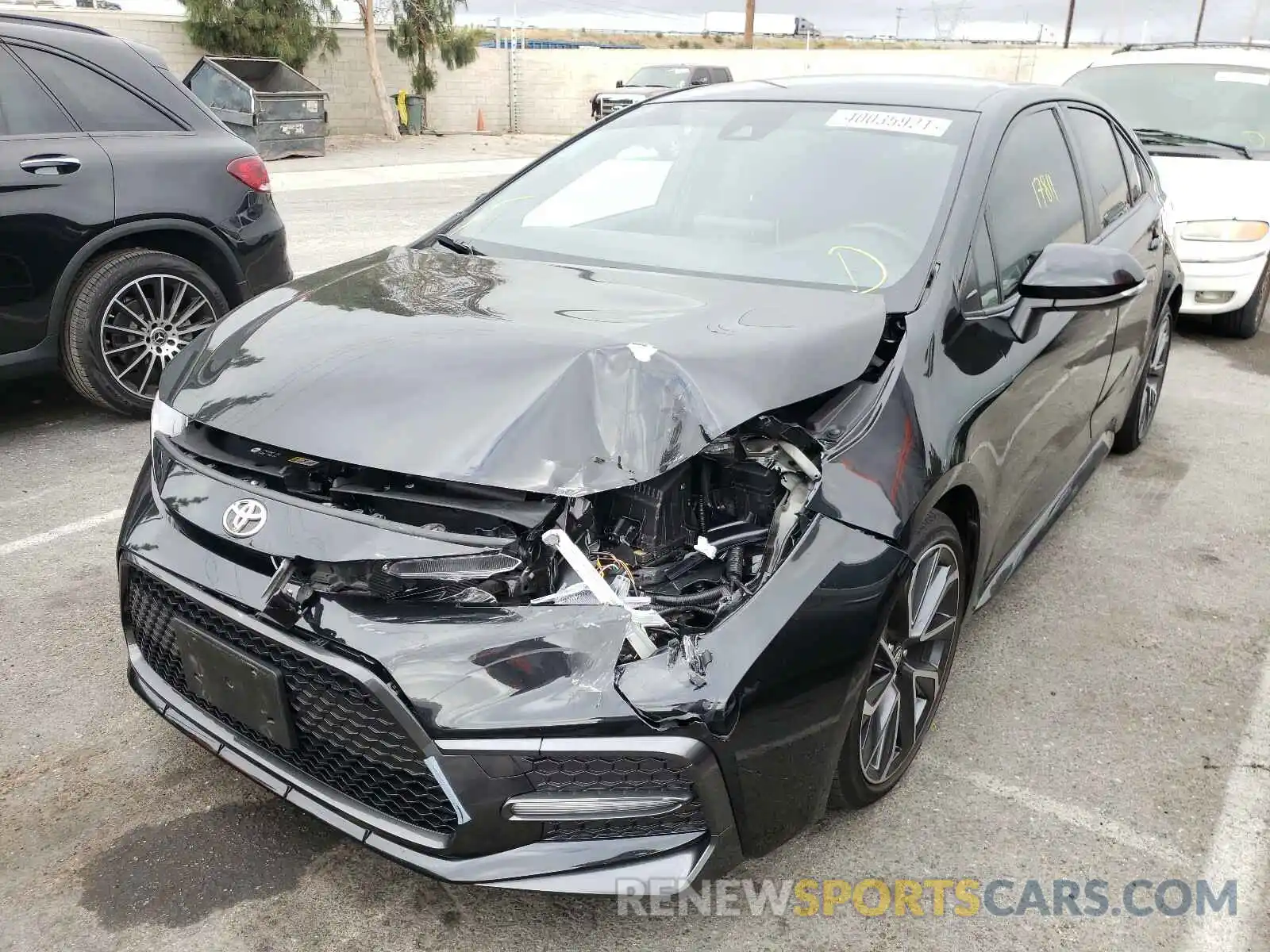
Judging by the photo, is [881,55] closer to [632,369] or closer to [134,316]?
[134,316]

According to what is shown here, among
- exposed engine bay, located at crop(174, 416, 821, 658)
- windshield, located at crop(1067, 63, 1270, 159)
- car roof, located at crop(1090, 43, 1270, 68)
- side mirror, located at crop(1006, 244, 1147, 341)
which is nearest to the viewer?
exposed engine bay, located at crop(174, 416, 821, 658)

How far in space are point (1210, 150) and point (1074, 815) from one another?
6.24 m

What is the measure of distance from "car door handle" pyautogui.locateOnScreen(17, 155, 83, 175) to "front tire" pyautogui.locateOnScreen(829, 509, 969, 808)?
4138mm

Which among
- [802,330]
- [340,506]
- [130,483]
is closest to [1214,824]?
[802,330]

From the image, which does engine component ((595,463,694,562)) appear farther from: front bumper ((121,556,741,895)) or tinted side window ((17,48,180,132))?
tinted side window ((17,48,180,132))

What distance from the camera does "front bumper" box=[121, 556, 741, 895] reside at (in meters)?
1.79

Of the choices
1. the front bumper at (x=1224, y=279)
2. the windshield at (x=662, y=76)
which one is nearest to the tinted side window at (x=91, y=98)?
the front bumper at (x=1224, y=279)

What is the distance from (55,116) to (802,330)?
4.05 meters

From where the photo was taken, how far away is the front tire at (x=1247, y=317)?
7.10 meters

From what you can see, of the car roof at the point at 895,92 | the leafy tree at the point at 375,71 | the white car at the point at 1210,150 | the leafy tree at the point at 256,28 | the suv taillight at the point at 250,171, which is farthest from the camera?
the leafy tree at the point at 375,71

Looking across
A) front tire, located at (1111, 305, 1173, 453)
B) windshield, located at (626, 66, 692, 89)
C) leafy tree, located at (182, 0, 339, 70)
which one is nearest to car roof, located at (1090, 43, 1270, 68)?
front tire, located at (1111, 305, 1173, 453)

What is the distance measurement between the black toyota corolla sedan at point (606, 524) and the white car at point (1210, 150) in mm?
4498

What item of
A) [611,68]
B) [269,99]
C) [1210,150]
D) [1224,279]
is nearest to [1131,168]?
[1224,279]

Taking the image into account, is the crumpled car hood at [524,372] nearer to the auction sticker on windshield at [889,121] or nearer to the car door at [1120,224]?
the auction sticker on windshield at [889,121]
